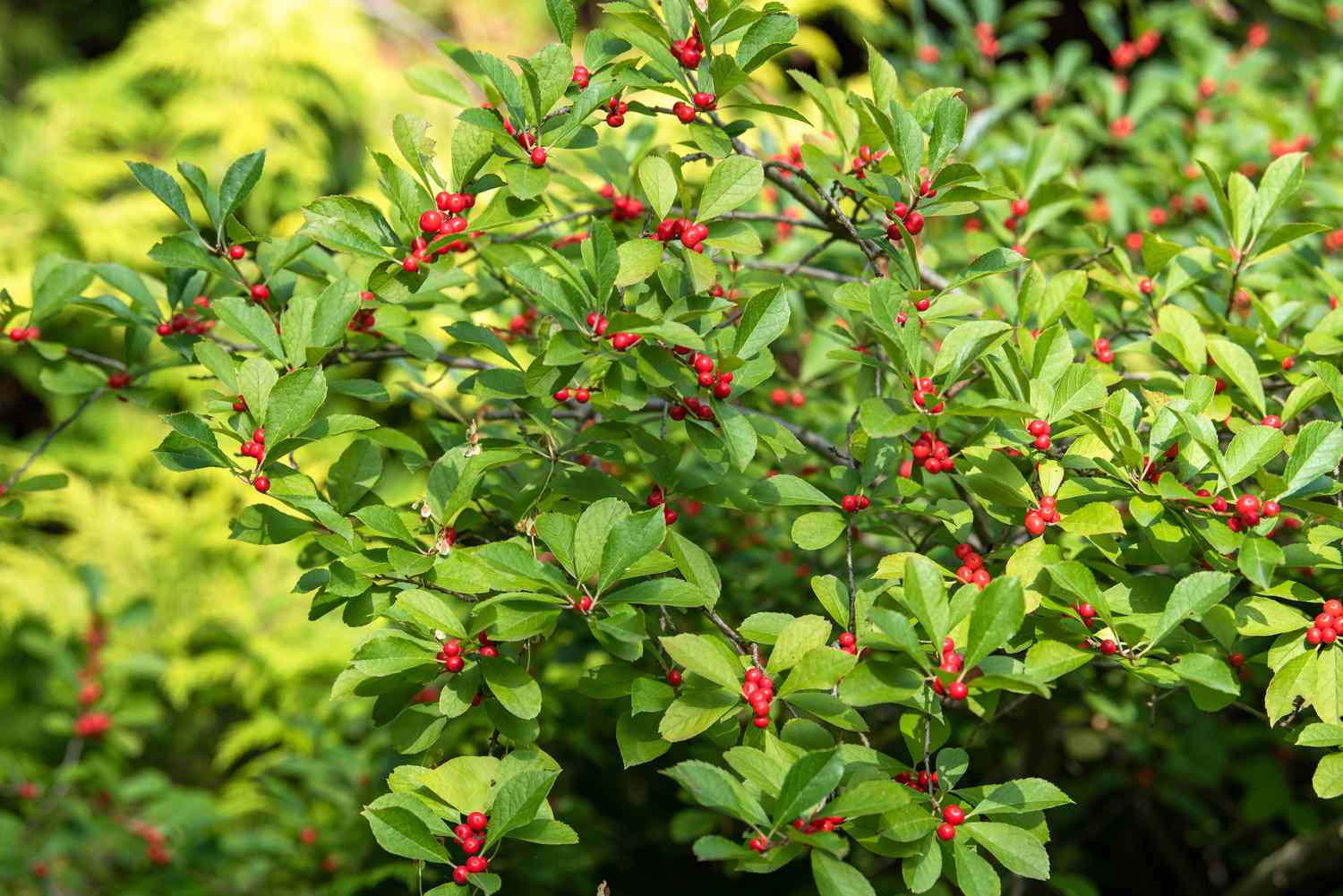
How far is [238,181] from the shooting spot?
136cm

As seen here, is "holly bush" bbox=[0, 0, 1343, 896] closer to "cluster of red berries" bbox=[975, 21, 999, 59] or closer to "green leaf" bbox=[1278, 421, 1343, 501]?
"green leaf" bbox=[1278, 421, 1343, 501]

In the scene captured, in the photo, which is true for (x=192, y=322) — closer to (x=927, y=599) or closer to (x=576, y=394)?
(x=576, y=394)

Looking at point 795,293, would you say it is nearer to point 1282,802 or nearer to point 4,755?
point 1282,802

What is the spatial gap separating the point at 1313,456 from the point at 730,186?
0.69 meters

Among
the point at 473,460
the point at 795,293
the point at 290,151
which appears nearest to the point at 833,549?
the point at 795,293

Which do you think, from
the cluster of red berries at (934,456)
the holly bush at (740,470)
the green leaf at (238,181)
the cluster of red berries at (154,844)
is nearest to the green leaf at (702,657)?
the holly bush at (740,470)

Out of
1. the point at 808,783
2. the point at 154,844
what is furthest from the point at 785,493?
the point at 154,844

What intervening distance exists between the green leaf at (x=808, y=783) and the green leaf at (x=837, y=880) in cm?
5

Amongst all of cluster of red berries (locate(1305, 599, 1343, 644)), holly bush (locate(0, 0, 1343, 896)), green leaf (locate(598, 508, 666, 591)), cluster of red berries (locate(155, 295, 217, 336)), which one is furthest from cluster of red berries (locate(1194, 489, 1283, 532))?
cluster of red berries (locate(155, 295, 217, 336))

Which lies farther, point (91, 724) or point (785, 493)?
point (91, 724)

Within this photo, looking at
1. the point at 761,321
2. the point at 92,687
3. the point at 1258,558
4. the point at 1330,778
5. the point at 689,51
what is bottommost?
the point at 92,687

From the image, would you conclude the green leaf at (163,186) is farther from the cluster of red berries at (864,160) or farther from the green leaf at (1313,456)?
the green leaf at (1313,456)

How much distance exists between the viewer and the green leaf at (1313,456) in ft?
3.82

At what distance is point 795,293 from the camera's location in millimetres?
2066
